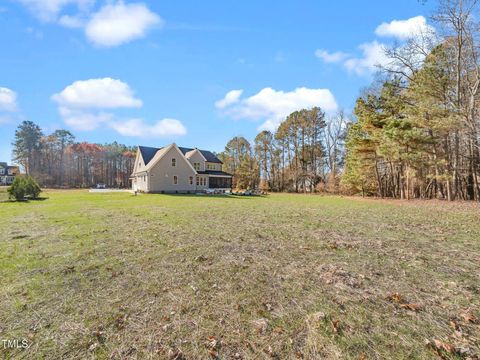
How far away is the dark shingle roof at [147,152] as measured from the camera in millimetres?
29948

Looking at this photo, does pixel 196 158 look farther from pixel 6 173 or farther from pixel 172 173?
pixel 6 173

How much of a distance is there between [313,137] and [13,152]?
6272 cm

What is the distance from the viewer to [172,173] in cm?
2814

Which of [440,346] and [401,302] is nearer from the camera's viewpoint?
[440,346]

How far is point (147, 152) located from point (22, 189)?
45.1ft

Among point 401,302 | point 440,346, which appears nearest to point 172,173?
point 401,302

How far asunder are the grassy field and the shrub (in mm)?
16457

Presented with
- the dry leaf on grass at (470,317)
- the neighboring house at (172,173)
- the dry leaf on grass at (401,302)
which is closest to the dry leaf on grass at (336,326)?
the dry leaf on grass at (401,302)

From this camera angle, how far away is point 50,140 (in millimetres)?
52719

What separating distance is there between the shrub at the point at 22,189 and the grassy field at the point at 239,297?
16.5 meters

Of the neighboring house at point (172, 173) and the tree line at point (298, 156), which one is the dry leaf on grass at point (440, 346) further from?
the tree line at point (298, 156)

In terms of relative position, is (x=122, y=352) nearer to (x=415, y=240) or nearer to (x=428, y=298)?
(x=428, y=298)

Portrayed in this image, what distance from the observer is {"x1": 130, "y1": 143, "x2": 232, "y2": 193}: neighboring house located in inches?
1067

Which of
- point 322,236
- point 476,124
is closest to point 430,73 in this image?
point 476,124
